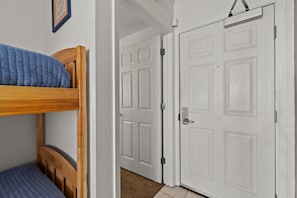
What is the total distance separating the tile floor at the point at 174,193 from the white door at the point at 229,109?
0.29 feet

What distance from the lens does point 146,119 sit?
2.20m

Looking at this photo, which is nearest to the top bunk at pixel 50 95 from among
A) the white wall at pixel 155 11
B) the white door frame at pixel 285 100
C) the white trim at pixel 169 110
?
the white wall at pixel 155 11

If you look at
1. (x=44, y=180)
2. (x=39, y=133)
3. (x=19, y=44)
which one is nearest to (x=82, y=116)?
(x=44, y=180)

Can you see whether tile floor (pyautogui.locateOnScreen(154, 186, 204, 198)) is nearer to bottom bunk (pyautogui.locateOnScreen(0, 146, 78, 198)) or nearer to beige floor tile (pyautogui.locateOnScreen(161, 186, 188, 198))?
beige floor tile (pyautogui.locateOnScreen(161, 186, 188, 198))

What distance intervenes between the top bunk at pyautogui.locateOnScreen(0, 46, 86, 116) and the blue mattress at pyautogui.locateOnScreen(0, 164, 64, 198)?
526 millimetres

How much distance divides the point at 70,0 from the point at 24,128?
3.82ft

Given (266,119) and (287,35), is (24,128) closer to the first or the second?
(266,119)

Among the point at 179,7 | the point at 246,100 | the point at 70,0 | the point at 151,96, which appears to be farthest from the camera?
the point at 151,96

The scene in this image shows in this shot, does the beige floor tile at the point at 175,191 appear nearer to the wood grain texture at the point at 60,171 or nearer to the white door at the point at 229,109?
the white door at the point at 229,109

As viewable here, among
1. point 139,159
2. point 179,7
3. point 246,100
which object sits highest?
point 179,7

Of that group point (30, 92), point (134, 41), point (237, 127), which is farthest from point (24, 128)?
point (237, 127)

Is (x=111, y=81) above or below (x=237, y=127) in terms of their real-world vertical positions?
above

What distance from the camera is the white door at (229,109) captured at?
4.53 ft

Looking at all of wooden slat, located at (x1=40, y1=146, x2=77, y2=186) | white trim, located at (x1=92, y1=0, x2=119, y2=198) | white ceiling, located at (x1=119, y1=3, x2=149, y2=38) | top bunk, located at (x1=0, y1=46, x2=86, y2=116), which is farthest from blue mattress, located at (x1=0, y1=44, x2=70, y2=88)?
white ceiling, located at (x1=119, y1=3, x2=149, y2=38)
